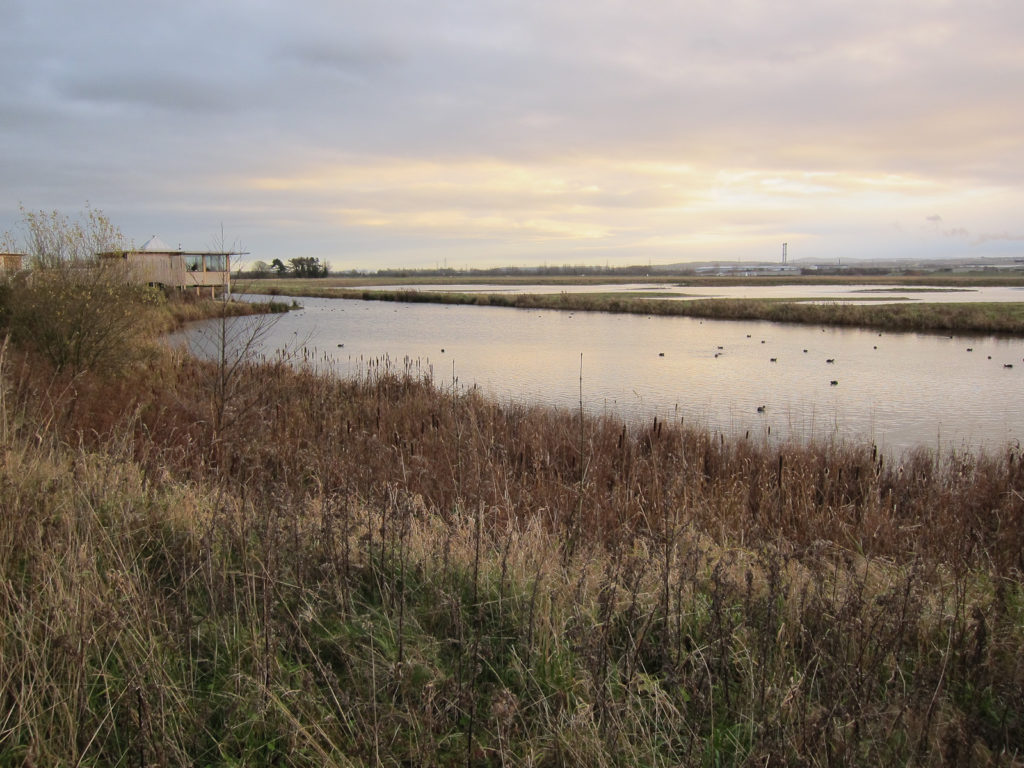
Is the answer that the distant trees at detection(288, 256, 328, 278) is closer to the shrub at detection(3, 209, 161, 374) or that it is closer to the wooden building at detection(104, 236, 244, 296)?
the wooden building at detection(104, 236, 244, 296)

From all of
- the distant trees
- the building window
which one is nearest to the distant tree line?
the distant trees

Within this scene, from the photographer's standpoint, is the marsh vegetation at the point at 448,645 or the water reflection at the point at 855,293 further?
the water reflection at the point at 855,293

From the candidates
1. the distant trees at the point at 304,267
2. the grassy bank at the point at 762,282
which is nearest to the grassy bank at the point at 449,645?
the grassy bank at the point at 762,282

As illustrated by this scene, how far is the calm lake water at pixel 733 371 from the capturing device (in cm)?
1380

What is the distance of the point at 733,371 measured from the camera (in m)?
20.8

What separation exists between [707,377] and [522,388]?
5636 mm

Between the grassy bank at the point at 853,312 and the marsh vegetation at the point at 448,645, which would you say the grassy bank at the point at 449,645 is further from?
the grassy bank at the point at 853,312

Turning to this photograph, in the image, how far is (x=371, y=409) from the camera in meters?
11.6

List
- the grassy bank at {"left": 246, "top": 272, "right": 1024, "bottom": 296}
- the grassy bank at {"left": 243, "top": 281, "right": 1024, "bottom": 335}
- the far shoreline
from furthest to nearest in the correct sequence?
the grassy bank at {"left": 246, "top": 272, "right": 1024, "bottom": 296}, the grassy bank at {"left": 243, "top": 281, "right": 1024, "bottom": 335}, the far shoreline

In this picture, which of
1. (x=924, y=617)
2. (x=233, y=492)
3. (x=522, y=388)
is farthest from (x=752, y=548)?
(x=522, y=388)

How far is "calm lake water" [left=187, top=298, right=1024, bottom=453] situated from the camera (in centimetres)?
1380

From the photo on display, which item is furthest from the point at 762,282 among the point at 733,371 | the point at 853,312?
the point at 733,371

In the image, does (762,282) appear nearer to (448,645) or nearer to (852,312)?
(852,312)

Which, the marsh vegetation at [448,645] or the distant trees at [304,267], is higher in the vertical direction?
the distant trees at [304,267]
